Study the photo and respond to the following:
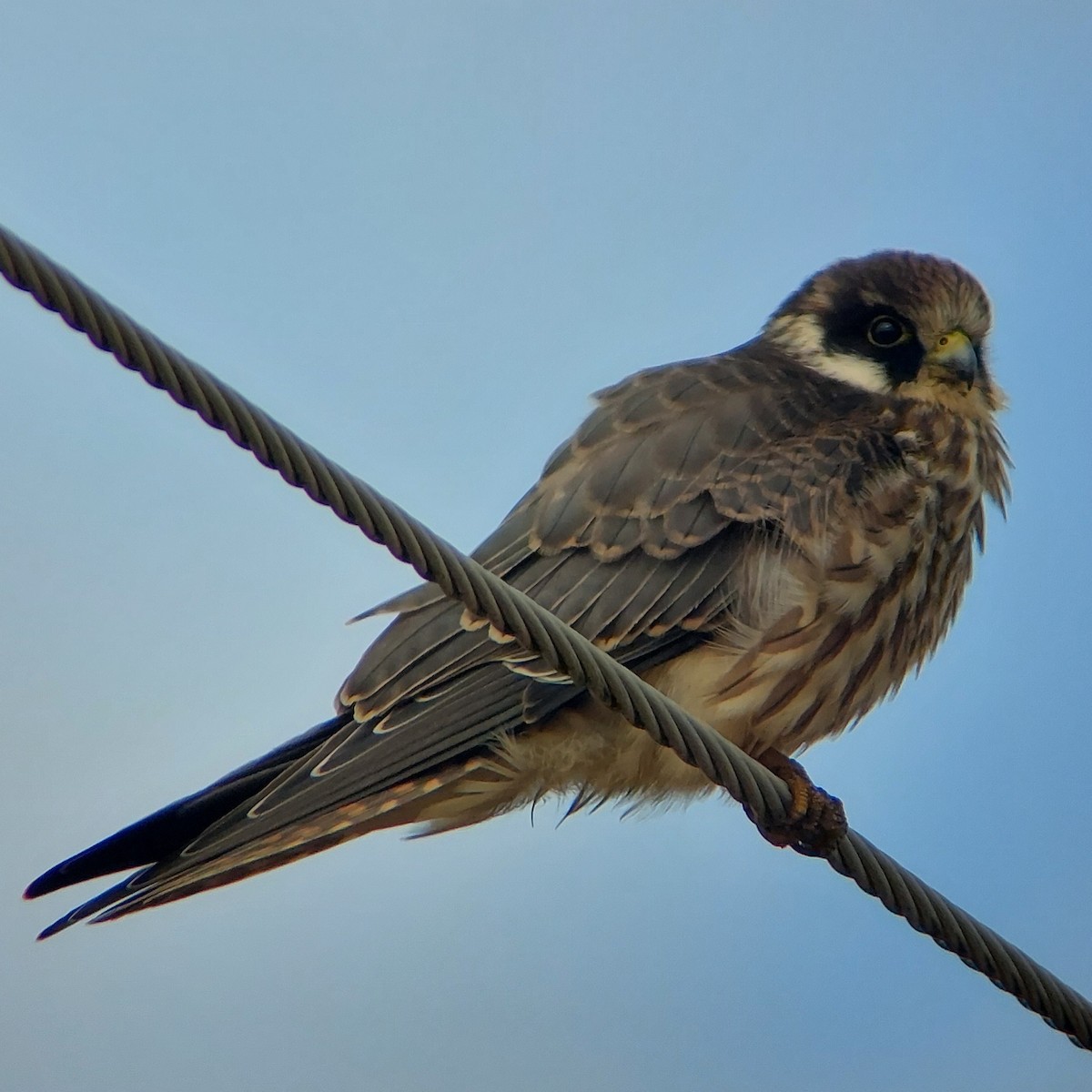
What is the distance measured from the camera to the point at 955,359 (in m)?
4.50

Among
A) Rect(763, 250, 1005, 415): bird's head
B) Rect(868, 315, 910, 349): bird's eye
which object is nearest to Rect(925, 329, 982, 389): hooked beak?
Rect(763, 250, 1005, 415): bird's head

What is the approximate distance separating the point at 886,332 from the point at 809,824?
5.60ft

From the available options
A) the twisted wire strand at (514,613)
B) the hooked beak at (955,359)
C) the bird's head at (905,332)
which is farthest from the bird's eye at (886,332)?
the twisted wire strand at (514,613)

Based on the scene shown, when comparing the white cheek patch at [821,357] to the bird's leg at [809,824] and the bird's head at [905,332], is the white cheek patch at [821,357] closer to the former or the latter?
the bird's head at [905,332]

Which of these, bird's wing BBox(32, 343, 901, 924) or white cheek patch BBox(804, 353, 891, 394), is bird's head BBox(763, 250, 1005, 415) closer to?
white cheek patch BBox(804, 353, 891, 394)

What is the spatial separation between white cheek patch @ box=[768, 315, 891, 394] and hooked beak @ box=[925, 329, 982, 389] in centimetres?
14

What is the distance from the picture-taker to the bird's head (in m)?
4.49

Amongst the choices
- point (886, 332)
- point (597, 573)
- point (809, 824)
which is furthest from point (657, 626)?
point (886, 332)

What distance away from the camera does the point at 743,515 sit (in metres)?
3.97

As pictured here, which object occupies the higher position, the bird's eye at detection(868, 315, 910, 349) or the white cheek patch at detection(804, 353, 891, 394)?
the bird's eye at detection(868, 315, 910, 349)

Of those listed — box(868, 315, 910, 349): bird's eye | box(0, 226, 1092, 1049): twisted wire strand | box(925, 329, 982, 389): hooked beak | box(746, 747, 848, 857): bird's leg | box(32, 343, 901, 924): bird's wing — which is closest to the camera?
box(0, 226, 1092, 1049): twisted wire strand

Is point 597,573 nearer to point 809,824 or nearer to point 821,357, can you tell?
point 809,824

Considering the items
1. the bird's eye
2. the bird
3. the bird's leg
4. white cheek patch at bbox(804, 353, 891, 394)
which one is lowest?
the bird's leg

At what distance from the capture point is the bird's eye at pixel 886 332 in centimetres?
463
